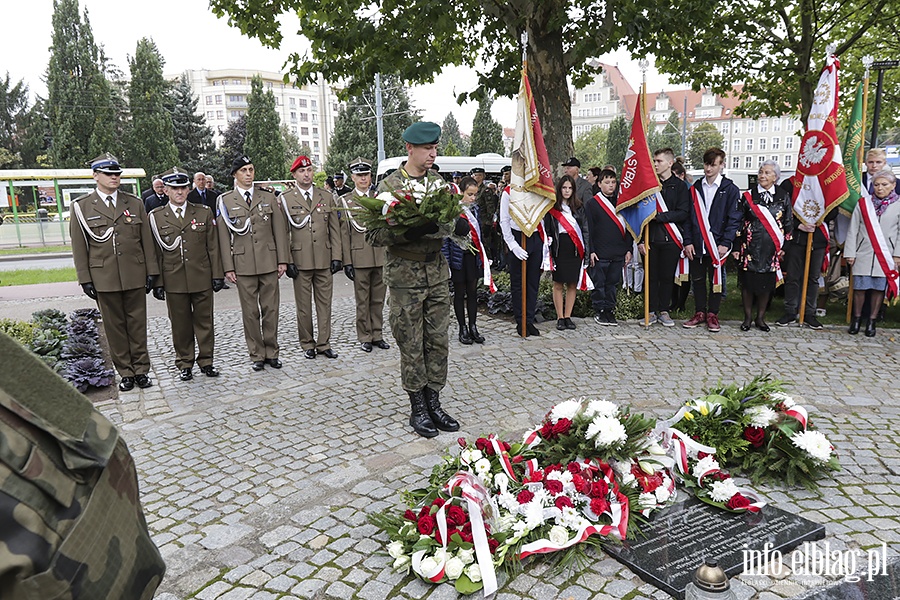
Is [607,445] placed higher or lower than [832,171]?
lower

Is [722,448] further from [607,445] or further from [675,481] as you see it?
[607,445]

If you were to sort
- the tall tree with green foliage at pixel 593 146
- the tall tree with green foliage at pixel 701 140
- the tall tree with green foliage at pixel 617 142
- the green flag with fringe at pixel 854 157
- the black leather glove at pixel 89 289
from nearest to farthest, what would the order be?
the black leather glove at pixel 89 289
the green flag with fringe at pixel 854 157
the tall tree with green foliage at pixel 617 142
the tall tree with green foliage at pixel 701 140
the tall tree with green foliage at pixel 593 146

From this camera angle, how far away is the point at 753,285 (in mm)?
7914

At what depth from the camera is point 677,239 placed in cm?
816

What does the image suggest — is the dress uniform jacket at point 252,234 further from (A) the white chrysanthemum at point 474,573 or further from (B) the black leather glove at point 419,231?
(A) the white chrysanthemum at point 474,573

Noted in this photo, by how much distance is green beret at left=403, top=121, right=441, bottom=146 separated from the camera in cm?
481

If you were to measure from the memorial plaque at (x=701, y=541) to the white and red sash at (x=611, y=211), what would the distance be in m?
5.23

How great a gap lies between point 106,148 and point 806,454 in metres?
42.9

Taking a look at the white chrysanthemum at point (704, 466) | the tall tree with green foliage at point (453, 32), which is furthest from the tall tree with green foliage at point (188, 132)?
the white chrysanthemum at point (704, 466)

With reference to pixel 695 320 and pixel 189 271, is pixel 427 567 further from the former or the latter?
pixel 695 320

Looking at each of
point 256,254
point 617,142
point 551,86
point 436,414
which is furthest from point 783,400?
point 617,142

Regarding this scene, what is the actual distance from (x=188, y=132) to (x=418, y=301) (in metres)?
44.3

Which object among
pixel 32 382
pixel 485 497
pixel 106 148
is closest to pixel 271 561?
pixel 485 497

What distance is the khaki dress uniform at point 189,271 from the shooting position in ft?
21.4
